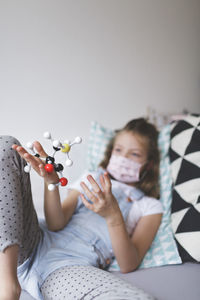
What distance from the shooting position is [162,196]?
1061mm

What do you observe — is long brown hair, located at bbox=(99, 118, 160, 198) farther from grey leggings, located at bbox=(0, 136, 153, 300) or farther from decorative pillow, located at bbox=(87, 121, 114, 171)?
grey leggings, located at bbox=(0, 136, 153, 300)

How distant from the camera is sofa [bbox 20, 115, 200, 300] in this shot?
751 mm

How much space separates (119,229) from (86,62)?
2.77ft

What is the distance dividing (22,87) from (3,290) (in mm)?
772

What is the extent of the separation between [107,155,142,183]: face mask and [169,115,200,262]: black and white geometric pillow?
6.8 inches

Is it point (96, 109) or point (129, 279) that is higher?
point (96, 109)

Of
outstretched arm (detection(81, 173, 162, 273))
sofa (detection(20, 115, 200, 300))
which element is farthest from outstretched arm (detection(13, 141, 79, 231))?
sofa (detection(20, 115, 200, 300))

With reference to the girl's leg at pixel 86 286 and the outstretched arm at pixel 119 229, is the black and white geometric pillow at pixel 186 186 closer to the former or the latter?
the outstretched arm at pixel 119 229

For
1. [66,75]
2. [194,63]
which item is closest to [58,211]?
[66,75]

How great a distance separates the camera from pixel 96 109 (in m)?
1.32

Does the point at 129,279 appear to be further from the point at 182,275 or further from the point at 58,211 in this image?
the point at 58,211

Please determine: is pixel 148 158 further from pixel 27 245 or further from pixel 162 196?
pixel 27 245

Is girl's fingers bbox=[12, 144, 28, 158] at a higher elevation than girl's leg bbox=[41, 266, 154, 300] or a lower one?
higher

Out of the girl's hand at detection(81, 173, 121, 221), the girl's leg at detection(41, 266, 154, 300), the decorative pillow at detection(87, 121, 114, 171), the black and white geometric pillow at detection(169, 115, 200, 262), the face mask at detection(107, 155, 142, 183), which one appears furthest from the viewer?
the decorative pillow at detection(87, 121, 114, 171)
